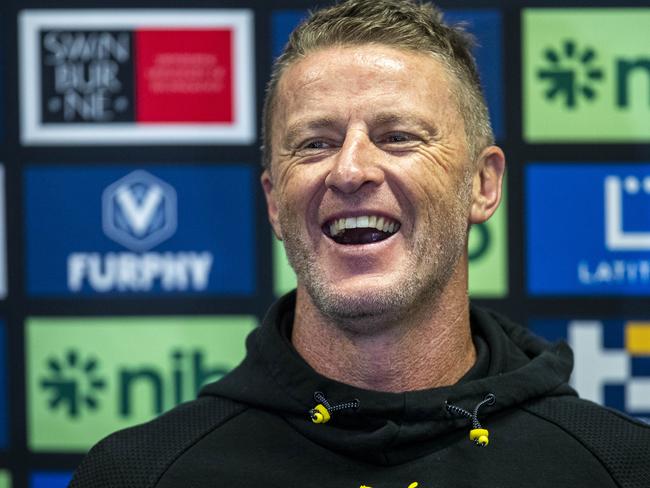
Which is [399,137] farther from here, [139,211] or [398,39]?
[139,211]

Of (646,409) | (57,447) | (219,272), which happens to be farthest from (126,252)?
(646,409)

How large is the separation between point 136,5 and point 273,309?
94 cm

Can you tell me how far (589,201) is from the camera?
186 cm

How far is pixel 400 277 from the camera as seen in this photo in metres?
1.05

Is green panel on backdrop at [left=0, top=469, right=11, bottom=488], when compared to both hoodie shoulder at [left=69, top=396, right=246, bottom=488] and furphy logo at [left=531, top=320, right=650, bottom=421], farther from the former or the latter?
furphy logo at [left=531, top=320, right=650, bottom=421]

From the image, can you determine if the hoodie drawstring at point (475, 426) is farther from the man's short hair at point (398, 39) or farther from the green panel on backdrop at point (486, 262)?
the green panel on backdrop at point (486, 262)

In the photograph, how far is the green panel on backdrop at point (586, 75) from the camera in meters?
1.86

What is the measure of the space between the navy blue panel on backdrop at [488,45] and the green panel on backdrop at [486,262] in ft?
0.63

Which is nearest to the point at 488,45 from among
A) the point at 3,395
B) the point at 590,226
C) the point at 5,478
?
the point at 590,226

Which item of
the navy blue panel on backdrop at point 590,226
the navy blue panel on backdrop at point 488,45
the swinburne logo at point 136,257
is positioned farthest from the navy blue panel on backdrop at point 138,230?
the navy blue panel on backdrop at point 590,226

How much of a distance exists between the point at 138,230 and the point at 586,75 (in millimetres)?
975

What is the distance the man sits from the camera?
1050 millimetres

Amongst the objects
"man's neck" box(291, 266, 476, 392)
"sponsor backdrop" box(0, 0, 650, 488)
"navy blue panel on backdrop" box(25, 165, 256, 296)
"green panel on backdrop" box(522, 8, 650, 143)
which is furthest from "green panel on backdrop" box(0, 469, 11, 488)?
"green panel on backdrop" box(522, 8, 650, 143)

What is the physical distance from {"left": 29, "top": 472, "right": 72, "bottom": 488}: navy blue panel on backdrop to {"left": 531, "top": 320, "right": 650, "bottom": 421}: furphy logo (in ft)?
3.47
